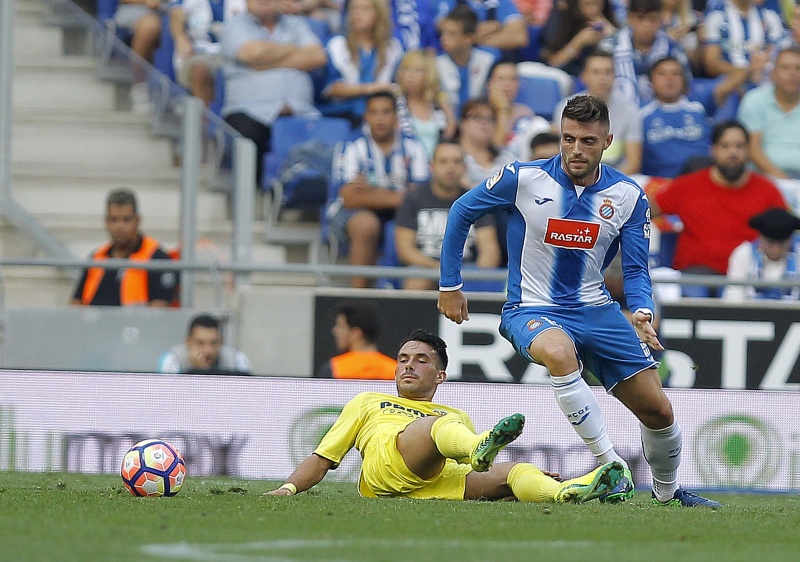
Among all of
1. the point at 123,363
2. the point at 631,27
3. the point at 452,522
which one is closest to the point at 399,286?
the point at 123,363

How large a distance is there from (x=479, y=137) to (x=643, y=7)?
2.62 metres

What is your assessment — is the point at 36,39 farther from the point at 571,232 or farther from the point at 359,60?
the point at 571,232

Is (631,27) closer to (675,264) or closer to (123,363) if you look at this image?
(675,264)

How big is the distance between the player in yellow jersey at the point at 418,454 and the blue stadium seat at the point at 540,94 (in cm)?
673

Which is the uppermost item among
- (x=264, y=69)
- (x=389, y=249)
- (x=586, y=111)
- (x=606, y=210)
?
(x=264, y=69)

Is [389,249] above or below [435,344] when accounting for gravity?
above

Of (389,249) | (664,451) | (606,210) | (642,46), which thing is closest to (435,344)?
(606,210)

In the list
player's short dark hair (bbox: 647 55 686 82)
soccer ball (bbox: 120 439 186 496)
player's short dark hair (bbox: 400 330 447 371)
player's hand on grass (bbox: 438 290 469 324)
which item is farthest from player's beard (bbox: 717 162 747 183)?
soccer ball (bbox: 120 439 186 496)

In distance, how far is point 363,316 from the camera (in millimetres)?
10352

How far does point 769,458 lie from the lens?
30.8 feet

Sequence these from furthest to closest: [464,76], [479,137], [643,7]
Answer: [643,7] → [464,76] → [479,137]

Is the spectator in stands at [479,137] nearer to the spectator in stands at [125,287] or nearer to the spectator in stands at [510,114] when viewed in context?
the spectator in stands at [510,114]

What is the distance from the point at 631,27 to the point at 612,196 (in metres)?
7.73

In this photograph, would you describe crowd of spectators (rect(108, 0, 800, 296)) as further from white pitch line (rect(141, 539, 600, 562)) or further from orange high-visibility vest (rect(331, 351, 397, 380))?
white pitch line (rect(141, 539, 600, 562))
